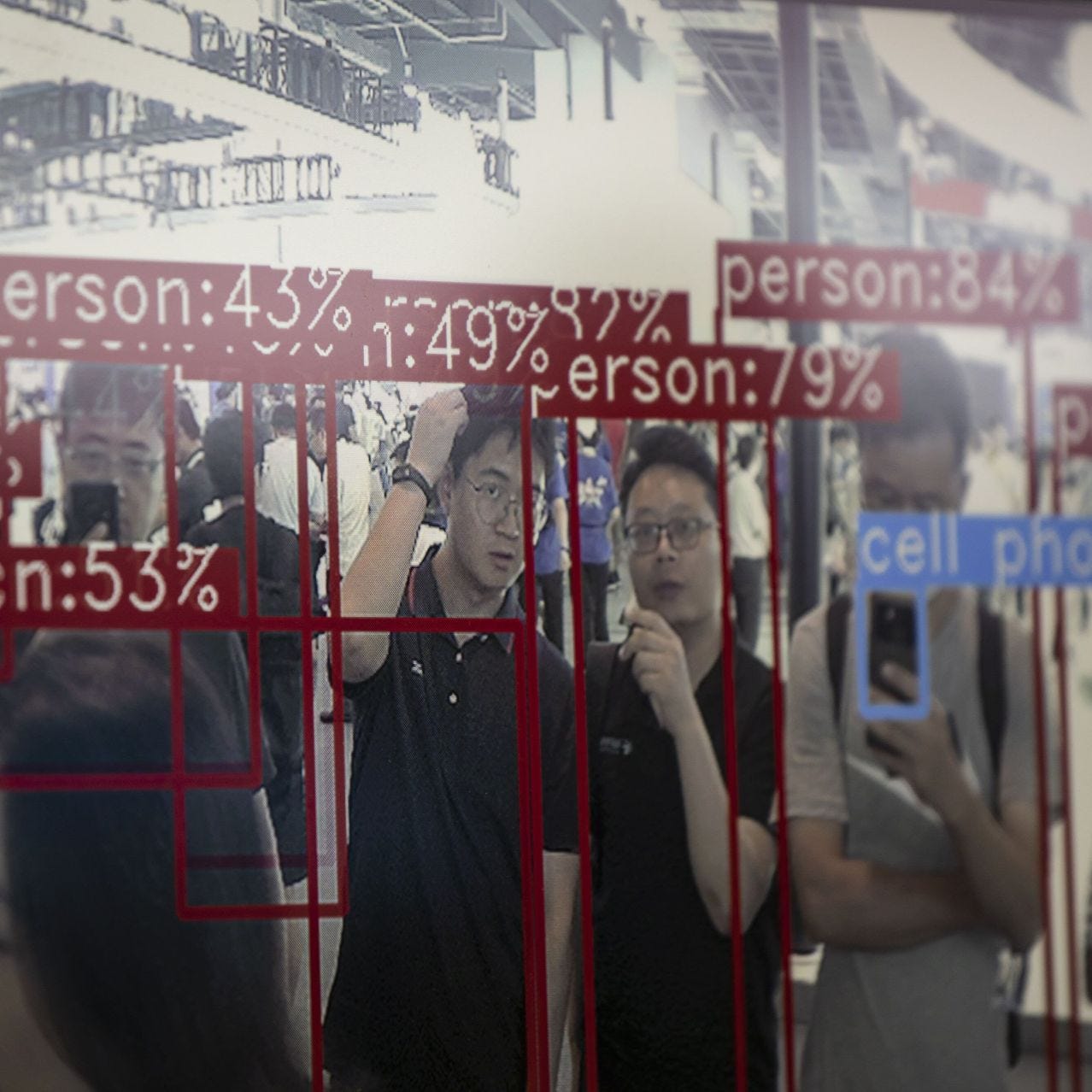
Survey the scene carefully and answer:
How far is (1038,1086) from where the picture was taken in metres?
1.41

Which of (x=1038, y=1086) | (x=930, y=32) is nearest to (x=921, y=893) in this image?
(x=1038, y=1086)

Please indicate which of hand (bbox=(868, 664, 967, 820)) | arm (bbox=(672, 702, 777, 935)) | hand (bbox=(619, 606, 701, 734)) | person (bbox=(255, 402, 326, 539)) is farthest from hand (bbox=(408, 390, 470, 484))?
hand (bbox=(868, 664, 967, 820))

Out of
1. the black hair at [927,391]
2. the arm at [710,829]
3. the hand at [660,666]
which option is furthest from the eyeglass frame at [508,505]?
the black hair at [927,391]

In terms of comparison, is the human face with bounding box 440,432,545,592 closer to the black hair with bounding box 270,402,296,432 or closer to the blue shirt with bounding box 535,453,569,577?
the blue shirt with bounding box 535,453,569,577

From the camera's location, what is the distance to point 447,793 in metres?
1.29

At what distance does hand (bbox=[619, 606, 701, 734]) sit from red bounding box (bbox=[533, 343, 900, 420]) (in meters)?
0.19

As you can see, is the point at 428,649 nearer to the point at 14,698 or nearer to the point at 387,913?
the point at 387,913

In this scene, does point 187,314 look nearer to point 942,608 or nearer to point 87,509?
point 87,509

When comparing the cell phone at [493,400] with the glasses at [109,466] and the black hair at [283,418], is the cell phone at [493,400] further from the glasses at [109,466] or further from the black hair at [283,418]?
the glasses at [109,466]

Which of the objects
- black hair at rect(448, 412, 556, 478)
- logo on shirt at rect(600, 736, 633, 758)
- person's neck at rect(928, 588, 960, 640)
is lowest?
logo on shirt at rect(600, 736, 633, 758)

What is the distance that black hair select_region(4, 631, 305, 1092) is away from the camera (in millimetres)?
1238

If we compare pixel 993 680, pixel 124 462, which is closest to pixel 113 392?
pixel 124 462

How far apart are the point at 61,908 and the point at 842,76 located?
3.32ft

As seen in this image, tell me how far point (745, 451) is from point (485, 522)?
25cm
